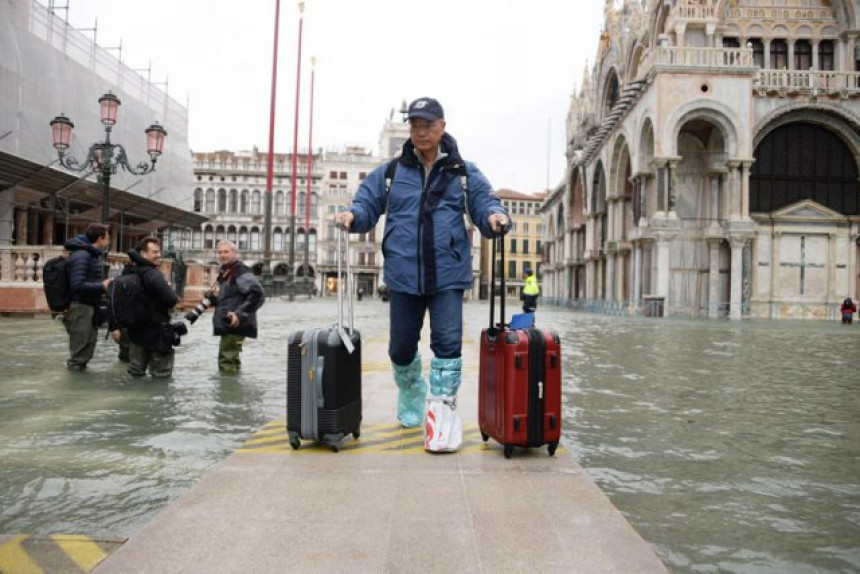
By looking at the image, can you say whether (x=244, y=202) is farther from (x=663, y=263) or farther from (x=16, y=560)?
(x=16, y=560)

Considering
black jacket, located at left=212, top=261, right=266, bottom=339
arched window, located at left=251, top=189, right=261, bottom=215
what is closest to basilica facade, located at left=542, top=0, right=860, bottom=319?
black jacket, located at left=212, top=261, right=266, bottom=339

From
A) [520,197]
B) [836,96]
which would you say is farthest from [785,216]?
[520,197]

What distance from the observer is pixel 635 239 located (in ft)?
94.2

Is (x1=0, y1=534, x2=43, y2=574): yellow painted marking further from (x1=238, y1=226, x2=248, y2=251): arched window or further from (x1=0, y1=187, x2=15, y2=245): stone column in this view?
(x1=238, y1=226, x2=248, y2=251): arched window

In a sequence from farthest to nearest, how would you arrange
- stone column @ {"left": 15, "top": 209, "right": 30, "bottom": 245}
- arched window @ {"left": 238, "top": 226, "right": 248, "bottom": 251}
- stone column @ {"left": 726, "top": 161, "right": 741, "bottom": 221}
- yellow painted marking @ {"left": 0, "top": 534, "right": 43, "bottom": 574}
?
arched window @ {"left": 238, "top": 226, "right": 248, "bottom": 251}
stone column @ {"left": 15, "top": 209, "right": 30, "bottom": 245}
stone column @ {"left": 726, "top": 161, "right": 741, "bottom": 221}
yellow painted marking @ {"left": 0, "top": 534, "right": 43, "bottom": 574}

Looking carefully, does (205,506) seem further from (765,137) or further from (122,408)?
(765,137)

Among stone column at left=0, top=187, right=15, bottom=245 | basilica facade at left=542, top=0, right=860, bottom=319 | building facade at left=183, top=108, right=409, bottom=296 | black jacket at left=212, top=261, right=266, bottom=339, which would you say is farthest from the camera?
building facade at left=183, top=108, right=409, bottom=296

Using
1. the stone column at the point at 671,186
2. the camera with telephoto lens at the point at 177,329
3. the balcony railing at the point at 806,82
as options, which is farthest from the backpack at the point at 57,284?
the balcony railing at the point at 806,82

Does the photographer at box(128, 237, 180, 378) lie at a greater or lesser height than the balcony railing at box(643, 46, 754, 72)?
lesser

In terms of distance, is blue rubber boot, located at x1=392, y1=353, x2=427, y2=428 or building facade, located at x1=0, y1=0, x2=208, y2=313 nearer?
blue rubber boot, located at x1=392, y1=353, x2=427, y2=428

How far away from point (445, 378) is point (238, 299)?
4.21m

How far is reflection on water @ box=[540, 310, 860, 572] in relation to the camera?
2.81 metres

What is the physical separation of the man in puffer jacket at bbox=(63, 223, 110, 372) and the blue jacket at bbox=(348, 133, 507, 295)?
4.43 meters

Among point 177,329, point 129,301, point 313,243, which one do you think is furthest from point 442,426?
point 313,243
